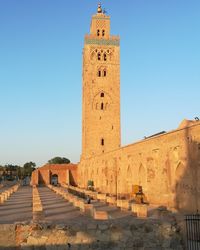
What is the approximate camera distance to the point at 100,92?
31.7 meters

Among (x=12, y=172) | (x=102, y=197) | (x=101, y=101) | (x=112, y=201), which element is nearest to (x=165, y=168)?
(x=112, y=201)

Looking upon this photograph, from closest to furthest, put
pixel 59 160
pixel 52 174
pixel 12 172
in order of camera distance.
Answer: pixel 52 174 < pixel 12 172 < pixel 59 160

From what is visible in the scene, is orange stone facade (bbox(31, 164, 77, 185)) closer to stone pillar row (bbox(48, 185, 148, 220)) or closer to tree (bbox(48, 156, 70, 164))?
stone pillar row (bbox(48, 185, 148, 220))

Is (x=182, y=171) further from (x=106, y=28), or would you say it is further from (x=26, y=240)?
(x=106, y=28)

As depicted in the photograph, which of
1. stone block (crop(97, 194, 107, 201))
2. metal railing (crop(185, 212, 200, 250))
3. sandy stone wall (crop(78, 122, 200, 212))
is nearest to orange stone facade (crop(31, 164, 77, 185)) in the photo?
sandy stone wall (crop(78, 122, 200, 212))

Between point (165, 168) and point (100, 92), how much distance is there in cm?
1903

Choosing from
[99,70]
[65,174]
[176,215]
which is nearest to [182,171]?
[176,215]

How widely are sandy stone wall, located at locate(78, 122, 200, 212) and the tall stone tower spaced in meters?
9.42

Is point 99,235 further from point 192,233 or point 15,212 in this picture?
point 15,212

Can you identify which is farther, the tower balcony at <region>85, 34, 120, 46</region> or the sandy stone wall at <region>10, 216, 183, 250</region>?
the tower balcony at <region>85, 34, 120, 46</region>

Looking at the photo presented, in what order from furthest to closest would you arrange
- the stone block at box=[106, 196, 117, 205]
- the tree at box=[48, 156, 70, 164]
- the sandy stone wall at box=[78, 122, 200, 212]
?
the tree at box=[48, 156, 70, 164]
the stone block at box=[106, 196, 117, 205]
the sandy stone wall at box=[78, 122, 200, 212]

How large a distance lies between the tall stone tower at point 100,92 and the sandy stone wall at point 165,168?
9416 millimetres

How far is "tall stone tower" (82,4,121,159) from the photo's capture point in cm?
3094

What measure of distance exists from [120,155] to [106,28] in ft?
60.1
